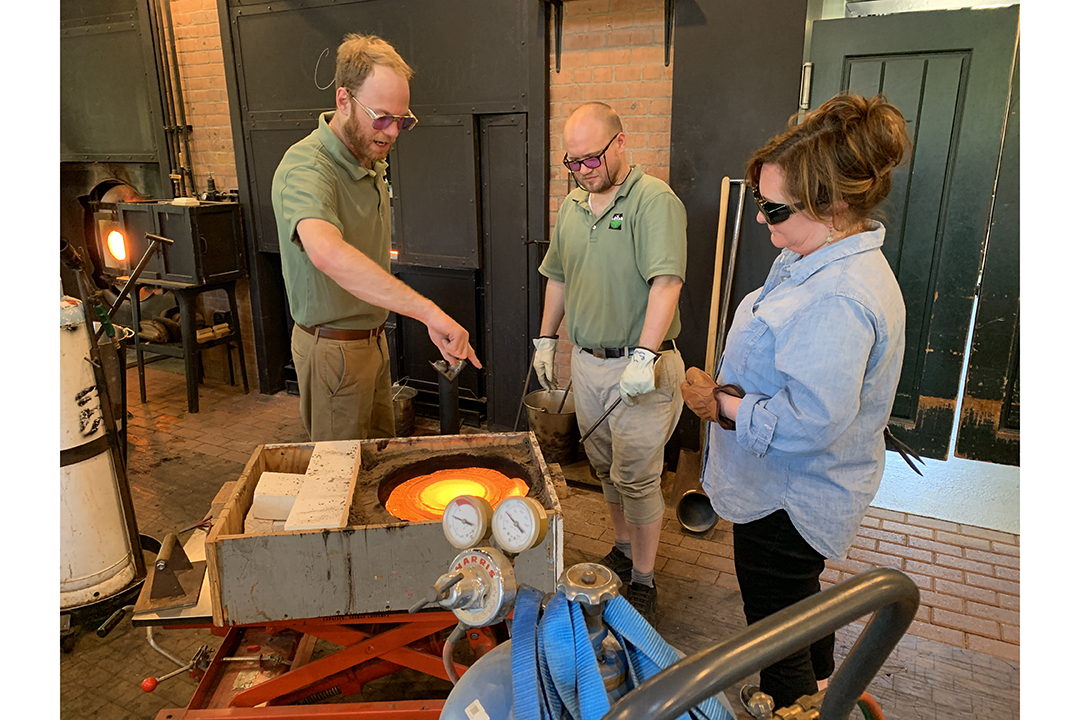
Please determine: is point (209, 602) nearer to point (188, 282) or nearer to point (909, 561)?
point (909, 561)

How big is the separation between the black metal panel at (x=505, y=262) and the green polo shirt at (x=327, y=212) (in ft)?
5.17

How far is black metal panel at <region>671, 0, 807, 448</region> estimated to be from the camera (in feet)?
11.7

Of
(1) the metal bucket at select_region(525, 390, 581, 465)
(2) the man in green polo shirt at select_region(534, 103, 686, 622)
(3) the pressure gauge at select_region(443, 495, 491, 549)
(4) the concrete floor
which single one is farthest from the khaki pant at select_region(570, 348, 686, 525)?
(3) the pressure gauge at select_region(443, 495, 491, 549)

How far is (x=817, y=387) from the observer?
1.58 meters

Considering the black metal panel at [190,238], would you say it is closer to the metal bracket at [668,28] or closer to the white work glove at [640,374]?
the metal bracket at [668,28]

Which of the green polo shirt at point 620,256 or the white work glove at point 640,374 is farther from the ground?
the green polo shirt at point 620,256

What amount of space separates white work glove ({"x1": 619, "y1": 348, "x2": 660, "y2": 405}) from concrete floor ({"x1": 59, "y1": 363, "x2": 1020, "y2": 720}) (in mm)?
1068

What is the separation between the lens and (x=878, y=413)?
1.70 m

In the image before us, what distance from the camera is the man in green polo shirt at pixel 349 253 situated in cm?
240

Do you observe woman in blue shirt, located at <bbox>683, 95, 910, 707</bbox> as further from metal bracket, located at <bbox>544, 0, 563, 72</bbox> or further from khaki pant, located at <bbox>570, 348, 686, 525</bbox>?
metal bracket, located at <bbox>544, 0, 563, 72</bbox>

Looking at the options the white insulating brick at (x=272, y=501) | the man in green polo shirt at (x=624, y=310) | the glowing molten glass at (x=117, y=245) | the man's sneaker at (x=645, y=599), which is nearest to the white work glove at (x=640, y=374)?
the man in green polo shirt at (x=624, y=310)

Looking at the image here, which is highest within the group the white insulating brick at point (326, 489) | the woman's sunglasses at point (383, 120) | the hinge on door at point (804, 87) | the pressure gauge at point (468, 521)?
the hinge on door at point (804, 87)

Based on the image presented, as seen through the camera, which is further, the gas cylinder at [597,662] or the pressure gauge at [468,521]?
the pressure gauge at [468,521]

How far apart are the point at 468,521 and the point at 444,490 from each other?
39.9 inches
